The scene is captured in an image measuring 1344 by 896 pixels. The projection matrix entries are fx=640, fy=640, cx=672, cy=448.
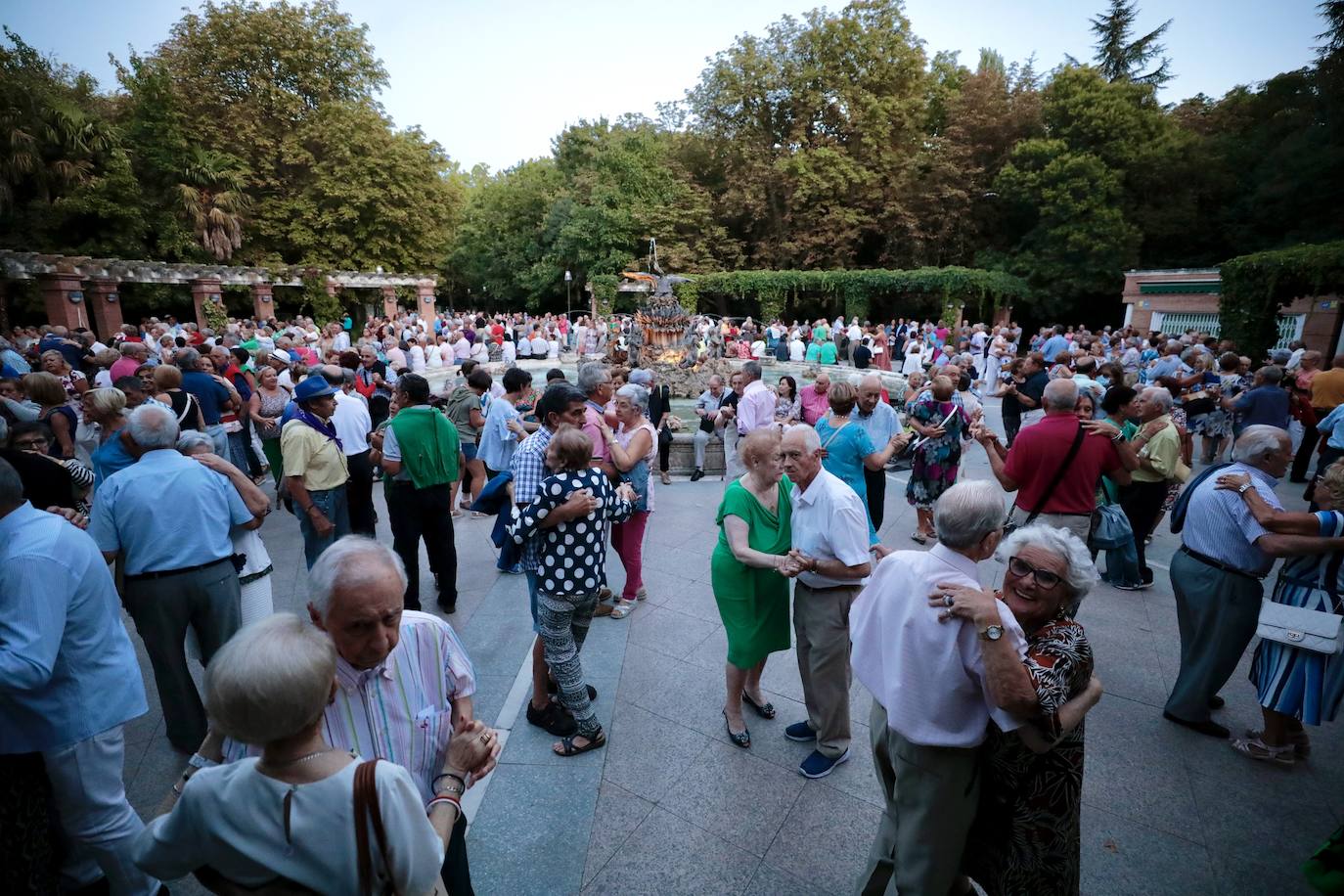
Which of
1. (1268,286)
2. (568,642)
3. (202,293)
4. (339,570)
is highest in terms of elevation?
(1268,286)

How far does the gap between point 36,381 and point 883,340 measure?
19.7 metres

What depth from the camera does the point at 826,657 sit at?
3.20 m

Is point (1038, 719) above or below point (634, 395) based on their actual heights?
below

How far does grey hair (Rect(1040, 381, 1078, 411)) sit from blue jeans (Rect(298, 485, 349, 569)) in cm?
520

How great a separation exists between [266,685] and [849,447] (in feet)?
14.7

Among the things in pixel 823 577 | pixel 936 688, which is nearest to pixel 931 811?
pixel 936 688

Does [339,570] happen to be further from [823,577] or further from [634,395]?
[634,395]

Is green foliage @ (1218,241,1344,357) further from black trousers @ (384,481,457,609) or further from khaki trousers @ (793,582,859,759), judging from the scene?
black trousers @ (384,481,457,609)

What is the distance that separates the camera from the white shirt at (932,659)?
2023 mm

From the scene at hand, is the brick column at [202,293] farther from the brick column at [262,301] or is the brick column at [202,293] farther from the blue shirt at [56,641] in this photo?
the blue shirt at [56,641]

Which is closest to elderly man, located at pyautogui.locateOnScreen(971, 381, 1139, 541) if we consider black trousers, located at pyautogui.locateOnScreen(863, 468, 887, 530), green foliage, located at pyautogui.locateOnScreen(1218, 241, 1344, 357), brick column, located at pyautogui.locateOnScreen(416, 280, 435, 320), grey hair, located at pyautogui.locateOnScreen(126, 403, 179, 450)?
black trousers, located at pyautogui.locateOnScreen(863, 468, 887, 530)

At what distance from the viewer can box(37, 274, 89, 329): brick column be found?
1457cm

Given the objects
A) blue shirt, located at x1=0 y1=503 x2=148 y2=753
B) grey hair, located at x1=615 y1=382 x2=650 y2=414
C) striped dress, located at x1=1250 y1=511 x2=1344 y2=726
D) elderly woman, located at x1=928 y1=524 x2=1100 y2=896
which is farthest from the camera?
grey hair, located at x1=615 y1=382 x2=650 y2=414

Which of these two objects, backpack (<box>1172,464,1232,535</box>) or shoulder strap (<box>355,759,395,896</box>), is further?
backpack (<box>1172,464,1232,535</box>)
